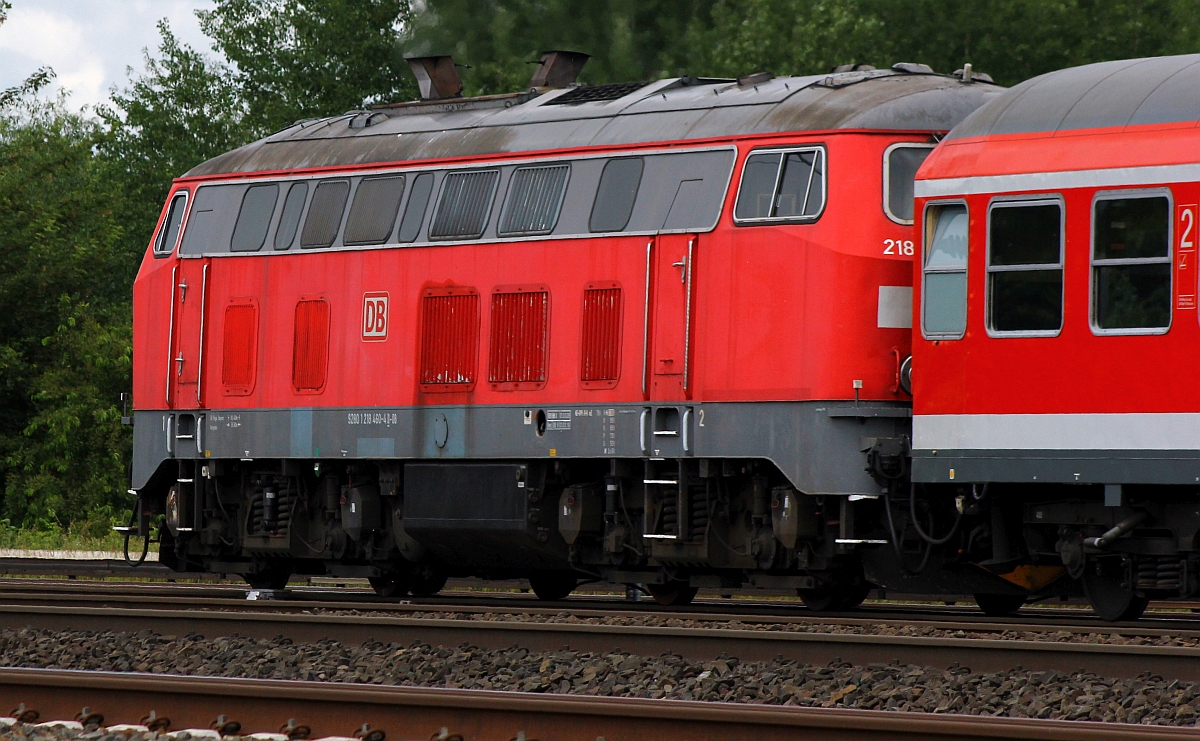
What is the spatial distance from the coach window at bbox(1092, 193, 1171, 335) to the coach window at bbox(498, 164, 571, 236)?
16.4ft

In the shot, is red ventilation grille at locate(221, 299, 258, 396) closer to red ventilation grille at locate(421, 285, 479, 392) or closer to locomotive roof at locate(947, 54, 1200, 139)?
red ventilation grille at locate(421, 285, 479, 392)

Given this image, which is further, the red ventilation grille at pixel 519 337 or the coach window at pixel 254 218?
the coach window at pixel 254 218

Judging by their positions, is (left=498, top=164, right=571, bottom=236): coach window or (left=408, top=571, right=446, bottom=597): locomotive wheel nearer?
(left=498, top=164, right=571, bottom=236): coach window

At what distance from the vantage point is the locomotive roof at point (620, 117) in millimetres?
14539

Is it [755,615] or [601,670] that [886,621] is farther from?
[601,670]

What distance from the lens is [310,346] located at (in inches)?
680

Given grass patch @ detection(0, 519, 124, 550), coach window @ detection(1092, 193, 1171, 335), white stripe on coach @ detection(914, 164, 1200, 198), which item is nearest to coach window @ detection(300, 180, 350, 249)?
white stripe on coach @ detection(914, 164, 1200, 198)

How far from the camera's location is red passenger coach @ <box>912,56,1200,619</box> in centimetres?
1225

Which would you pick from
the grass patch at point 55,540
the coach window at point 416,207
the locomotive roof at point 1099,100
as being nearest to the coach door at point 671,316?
the locomotive roof at point 1099,100

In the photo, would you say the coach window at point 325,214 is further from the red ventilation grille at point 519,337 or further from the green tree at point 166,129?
the green tree at point 166,129

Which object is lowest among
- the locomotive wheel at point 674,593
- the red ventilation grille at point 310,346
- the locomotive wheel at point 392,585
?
the locomotive wheel at point 392,585

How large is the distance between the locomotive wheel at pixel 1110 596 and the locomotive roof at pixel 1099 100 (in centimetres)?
327

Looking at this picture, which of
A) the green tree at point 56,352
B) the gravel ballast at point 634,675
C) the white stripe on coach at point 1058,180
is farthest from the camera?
the green tree at point 56,352

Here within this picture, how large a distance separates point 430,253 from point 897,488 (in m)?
5.15
